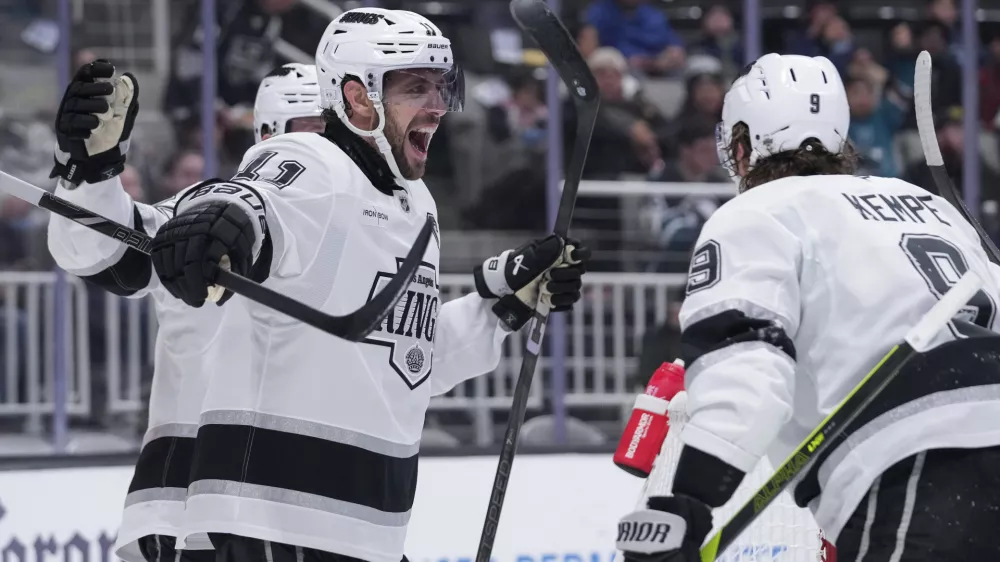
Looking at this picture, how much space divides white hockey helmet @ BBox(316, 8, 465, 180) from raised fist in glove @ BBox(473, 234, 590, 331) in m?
0.34

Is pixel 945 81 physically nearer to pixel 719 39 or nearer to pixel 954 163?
pixel 954 163

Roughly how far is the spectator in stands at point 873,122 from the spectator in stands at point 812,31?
437mm

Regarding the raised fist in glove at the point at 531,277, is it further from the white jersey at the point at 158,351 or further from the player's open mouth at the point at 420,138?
the white jersey at the point at 158,351

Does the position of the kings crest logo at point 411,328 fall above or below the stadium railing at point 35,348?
above

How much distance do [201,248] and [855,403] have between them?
0.90 metres

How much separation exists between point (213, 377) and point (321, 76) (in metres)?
0.54

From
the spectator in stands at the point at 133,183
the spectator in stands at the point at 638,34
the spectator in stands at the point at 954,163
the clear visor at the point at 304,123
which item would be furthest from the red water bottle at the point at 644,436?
the spectator in stands at the point at 638,34

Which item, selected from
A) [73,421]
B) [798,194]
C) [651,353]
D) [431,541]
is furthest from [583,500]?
[798,194]

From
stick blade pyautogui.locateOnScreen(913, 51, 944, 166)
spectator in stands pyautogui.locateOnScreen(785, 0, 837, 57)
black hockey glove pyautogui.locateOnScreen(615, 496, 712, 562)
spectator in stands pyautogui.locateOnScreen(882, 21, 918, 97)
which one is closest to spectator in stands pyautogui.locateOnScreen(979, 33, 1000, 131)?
spectator in stands pyautogui.locateOnScreen(882, 21, 918, 97)

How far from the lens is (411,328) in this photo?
248 cm

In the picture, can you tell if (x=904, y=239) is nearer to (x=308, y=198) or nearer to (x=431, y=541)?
(x=308, y=198)

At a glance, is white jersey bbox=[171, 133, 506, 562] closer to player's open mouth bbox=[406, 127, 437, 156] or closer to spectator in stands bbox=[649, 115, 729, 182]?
player's open mouth bbox=[406, 127, 437, 156]

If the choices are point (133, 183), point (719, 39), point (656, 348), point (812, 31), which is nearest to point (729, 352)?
point (656, 348)

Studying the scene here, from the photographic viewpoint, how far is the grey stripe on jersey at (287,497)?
2330mm
